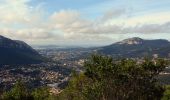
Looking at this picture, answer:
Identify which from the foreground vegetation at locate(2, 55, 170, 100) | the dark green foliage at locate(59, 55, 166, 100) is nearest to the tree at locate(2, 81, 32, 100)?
the foreground vegetation at locate(2, 55, 170, 100)

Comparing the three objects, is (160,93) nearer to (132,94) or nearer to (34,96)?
(132,94)

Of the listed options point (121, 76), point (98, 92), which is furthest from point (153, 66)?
point (98, 92)

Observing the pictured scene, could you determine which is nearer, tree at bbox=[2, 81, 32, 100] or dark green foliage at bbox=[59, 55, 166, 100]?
dark green foliage at bbox=[59, 55, 166, 100]

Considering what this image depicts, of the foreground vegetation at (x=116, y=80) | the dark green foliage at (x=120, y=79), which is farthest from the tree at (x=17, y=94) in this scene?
the dark green foliage at (x=120, y=79)

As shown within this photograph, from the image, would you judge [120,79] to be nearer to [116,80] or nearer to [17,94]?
[116,80]

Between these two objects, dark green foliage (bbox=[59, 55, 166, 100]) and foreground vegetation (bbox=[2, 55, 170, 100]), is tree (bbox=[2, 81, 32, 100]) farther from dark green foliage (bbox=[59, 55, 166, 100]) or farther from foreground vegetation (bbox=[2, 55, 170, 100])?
dark green foliage (bbox=[59, 55, 166, 100])

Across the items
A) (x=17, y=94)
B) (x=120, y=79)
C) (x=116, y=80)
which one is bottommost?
(x=17, y=94)

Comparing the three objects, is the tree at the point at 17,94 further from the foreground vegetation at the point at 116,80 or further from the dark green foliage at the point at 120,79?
the dark green foliage at the point at 120,79

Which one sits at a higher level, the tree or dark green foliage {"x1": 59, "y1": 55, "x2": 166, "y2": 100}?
dark green foliage {"x1": 59, "y1": 55, "x2": 166, "y2": 100}

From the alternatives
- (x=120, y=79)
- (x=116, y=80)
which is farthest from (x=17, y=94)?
(x=120, y=79)
